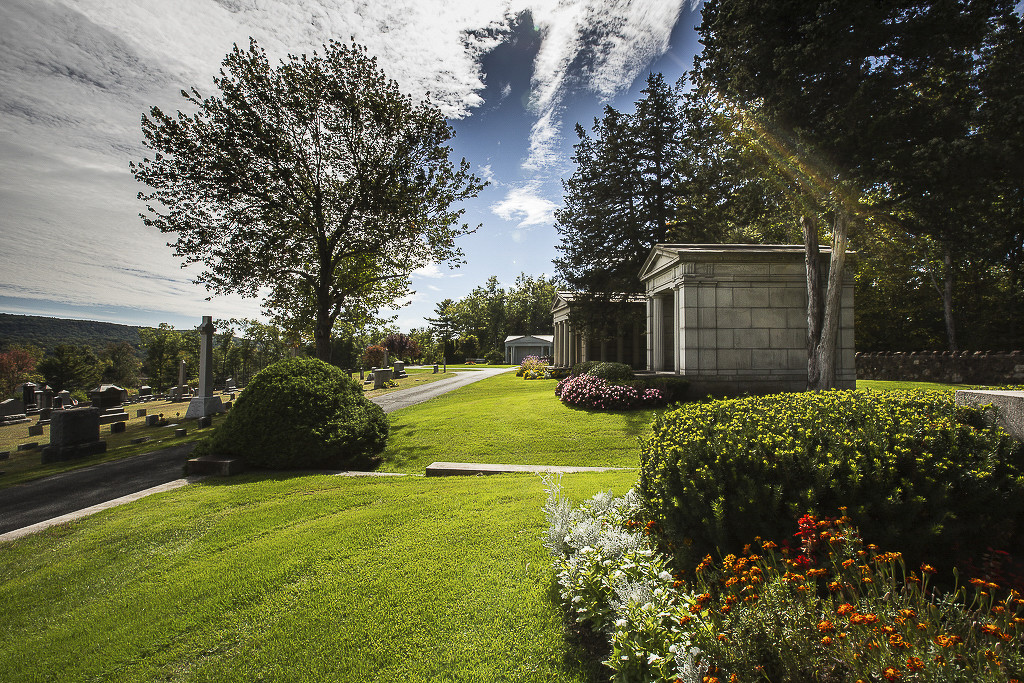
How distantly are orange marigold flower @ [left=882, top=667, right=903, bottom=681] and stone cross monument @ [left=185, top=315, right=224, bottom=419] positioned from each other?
817 inches

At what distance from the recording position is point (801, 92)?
1225cm

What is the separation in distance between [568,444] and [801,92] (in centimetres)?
1206

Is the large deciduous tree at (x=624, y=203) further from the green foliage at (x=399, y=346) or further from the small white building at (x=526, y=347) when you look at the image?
the green foliage at (x=399, y=346)

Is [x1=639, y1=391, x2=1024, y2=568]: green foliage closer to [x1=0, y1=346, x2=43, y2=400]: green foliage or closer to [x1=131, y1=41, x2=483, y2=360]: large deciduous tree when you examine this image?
[x1=131, y1=41, x2=483, y2=360]: large deciduous tree

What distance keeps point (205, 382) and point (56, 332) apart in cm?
10763

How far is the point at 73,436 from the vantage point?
10.9 metres

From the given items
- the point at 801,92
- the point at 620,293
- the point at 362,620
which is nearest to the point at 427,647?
the point at 362,620

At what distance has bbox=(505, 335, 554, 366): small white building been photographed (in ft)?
180

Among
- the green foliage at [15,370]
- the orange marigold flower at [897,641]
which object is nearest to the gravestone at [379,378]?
the orange marigold flower at [897,641]

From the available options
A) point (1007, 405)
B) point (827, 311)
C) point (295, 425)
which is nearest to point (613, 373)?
point (827, 311)

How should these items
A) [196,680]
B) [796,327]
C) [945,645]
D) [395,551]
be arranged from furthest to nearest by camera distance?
[796,327] → [395,551] → [196,680] → [945,645]

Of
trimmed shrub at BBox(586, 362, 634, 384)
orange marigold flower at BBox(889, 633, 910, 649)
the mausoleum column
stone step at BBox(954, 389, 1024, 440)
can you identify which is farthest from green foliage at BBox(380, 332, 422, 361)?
orange marigold flower at BBox(889, 633, 910, 649)

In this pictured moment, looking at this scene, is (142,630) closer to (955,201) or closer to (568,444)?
(568,444)

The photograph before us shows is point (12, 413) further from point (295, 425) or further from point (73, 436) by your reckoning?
A: point (295, 425)
